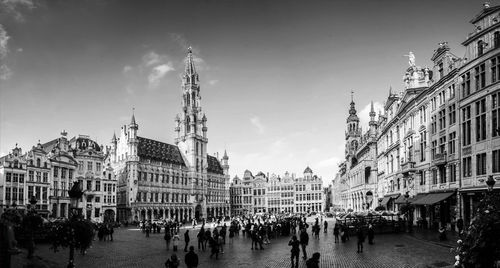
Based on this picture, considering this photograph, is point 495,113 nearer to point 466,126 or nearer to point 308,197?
point 466,126

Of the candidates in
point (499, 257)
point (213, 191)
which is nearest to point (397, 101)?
point (499, 257)

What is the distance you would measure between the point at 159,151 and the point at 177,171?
732 centimetres

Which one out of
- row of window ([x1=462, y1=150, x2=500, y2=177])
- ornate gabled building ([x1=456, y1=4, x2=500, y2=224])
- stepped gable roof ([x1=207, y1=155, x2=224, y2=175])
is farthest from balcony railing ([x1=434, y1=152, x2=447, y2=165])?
stepped gable roof ([x1=207, y1=155, x2=224, y2=175])

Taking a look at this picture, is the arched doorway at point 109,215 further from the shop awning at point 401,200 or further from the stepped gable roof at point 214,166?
the shop awning at point 401,200

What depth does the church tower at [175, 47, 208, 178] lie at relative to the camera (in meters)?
126

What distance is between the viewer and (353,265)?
23500mm

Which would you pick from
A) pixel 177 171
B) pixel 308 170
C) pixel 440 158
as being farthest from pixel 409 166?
pixel 308 170

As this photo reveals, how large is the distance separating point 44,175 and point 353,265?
61699 millimetres

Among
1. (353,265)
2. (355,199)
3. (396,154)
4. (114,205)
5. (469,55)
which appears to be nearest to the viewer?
(353,265)

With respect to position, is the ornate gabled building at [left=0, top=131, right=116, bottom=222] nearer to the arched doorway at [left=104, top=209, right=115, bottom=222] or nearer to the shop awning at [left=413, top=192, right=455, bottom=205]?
the arched doorway at [left=104, top=209, right=115, bottom=222]

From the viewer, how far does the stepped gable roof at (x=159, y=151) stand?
357 ft

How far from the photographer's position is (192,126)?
12619cm

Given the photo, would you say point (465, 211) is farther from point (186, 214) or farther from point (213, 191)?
point (213, 191)

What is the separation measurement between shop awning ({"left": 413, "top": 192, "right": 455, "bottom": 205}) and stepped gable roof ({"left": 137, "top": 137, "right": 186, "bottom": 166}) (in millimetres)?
75166
